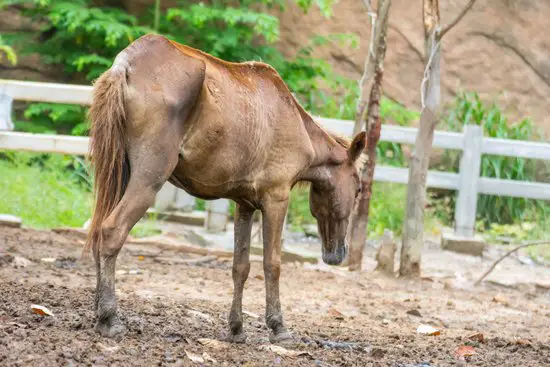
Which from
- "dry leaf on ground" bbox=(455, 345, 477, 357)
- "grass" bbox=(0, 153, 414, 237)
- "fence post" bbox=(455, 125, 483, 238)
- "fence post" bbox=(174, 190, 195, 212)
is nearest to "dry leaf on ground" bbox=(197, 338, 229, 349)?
"dry leaf on ground" bbox=(455, 345, 477, 357)

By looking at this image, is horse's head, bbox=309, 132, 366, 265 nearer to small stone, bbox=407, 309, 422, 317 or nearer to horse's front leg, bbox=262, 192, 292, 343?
horse's front leg, bbox=262, 192, 292, 343

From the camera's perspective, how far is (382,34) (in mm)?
9203

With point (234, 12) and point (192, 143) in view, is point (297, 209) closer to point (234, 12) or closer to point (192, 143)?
point (234, 12)

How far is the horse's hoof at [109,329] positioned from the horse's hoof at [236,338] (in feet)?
2.56

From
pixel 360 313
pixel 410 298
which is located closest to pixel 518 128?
pixel 410 298

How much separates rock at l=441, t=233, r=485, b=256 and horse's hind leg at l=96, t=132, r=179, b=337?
6.88 m

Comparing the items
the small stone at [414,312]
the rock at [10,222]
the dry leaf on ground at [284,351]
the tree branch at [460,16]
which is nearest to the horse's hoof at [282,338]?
the dry leaf on ground at [284,351]

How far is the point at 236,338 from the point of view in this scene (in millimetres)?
5555

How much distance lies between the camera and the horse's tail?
4844mm

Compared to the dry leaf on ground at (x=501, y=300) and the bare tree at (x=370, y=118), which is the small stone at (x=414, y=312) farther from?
the bare tree at (x=370, y=118)

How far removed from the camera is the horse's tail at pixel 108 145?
4844mm

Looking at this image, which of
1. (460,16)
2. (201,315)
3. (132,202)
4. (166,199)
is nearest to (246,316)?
(201,315)

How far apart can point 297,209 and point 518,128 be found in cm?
425

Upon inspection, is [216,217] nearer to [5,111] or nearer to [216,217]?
[216,217]
